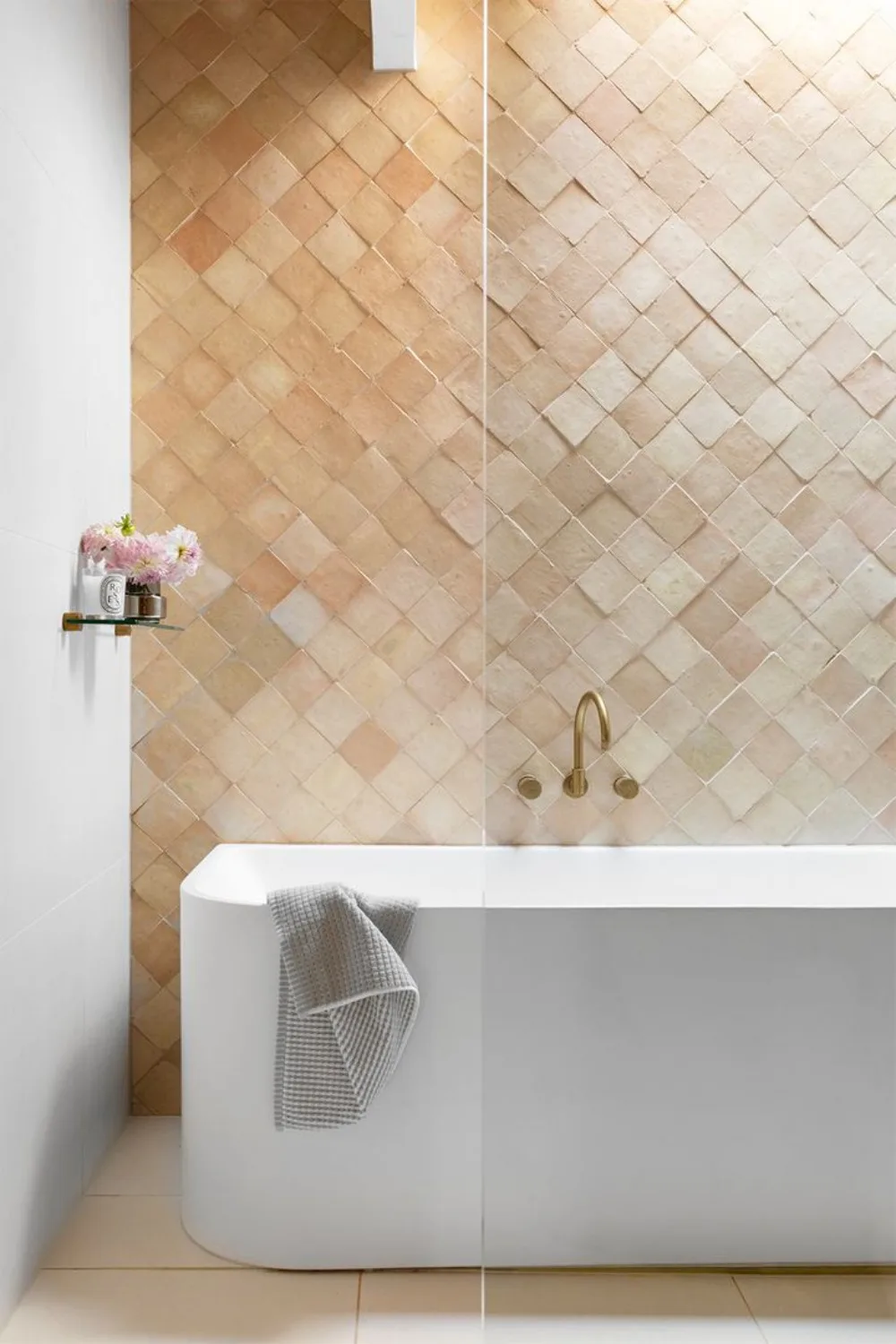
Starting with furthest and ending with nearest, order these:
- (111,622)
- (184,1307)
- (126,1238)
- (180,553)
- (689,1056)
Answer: (180,553) < (111,622) < (126,1238) < (184,1307) < (689,1056)

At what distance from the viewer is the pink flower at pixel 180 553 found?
2.50 metres

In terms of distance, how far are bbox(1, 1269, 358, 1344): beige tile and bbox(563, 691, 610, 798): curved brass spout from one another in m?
1.62

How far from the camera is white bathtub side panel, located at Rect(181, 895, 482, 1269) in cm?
203

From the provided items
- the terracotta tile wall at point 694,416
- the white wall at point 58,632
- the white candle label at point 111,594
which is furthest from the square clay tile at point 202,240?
the terracotta tile wall at point 694,416

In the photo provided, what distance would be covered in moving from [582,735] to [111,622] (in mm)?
1890

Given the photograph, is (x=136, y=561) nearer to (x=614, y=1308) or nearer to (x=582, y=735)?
(x=582, y=735)

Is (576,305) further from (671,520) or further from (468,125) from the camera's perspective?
(468,125)

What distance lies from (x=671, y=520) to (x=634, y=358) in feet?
0.34

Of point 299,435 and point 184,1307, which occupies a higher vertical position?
point 299,435

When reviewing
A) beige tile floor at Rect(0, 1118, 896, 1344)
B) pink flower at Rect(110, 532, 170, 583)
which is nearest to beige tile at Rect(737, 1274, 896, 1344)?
beige tile floor at Rect(0, 1118, 896, 1344)

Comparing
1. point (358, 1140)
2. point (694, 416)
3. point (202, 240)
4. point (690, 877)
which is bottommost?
point (358, 1140)

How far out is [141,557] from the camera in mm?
2445

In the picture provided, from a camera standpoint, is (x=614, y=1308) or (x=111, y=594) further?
(x=111, y=594)

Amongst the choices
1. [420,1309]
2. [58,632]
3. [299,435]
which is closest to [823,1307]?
[420,1309]
